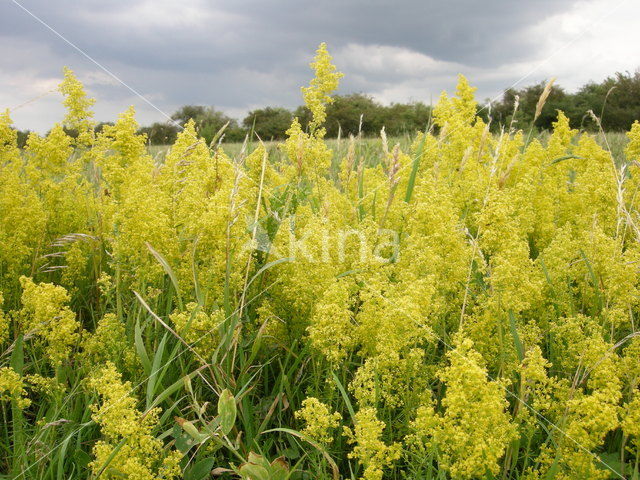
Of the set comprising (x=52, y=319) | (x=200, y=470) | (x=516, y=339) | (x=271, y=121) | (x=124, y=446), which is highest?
(x=271, y=121)

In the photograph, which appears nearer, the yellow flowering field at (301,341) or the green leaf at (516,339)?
the yellow flowering field at (301,341)

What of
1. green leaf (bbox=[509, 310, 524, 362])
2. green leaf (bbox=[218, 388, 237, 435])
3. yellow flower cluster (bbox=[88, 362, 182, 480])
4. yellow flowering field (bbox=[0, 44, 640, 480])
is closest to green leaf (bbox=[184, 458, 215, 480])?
yellow flowering field (bbox=[0, 44, 640, 480])

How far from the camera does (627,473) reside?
213 centimetres

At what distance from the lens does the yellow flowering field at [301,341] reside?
1.86 metres

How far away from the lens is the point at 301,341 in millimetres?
2789

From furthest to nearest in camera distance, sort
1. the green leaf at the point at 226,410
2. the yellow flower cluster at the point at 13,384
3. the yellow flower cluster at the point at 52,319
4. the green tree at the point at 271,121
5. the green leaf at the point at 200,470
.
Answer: the green tree at the point at 271,121 → the yellow flower cluster at the point at 52,319 → the yellow flower cluster at the point at 13,384 → the green leaf at the point at 200,470 → the green leaf at the point at 226,410

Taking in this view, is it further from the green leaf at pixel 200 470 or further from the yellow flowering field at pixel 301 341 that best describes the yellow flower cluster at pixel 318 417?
the green leaf at pixel 200 470

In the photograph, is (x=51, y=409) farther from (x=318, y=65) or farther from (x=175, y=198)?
(x=318, y=65)

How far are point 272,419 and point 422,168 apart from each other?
3.43 metres

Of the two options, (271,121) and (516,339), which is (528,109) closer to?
(271,121)

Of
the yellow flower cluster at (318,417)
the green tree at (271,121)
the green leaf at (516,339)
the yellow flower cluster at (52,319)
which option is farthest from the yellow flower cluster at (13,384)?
the green tree at (271,121)

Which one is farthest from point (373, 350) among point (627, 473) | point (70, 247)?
point (70, 247)

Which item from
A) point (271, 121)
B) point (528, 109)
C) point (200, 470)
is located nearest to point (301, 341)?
point (200, 470)

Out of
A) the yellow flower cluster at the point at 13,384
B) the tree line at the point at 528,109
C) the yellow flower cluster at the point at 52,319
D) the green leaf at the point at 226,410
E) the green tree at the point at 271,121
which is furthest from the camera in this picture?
the tree line at the point at 528,109
